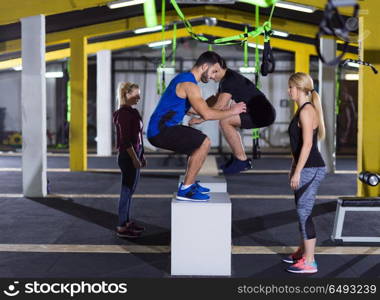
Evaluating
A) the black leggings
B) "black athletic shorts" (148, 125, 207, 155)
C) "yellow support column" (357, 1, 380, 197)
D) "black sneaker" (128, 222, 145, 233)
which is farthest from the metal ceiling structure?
"black athletic shorts" (148, 125, 207, 155)

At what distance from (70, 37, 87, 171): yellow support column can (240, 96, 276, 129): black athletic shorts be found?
743 centimetres

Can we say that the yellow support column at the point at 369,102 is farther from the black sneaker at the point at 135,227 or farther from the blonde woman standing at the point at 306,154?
the blonde woman standing at the point at 306,154

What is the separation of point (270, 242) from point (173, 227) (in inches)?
64.6

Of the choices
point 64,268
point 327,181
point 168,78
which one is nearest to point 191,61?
point 168,78

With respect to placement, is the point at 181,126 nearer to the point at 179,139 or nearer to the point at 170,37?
the point at 179,139

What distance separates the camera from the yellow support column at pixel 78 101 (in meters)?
12.2

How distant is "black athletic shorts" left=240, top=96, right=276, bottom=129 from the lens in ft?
17.5

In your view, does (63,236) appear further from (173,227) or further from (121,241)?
(173,227)

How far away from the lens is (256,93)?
5.35 m

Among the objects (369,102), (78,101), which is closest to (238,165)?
(369,102)

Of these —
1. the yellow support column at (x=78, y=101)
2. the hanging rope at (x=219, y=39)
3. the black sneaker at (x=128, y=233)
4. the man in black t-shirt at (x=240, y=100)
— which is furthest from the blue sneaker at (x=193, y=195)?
the yellow support column at (x=78, y=101)

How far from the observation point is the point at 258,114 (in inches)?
211

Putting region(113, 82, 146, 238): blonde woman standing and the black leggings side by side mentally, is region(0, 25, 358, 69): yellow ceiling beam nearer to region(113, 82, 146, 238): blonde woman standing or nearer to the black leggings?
region(113, 82, 146, 238): blonde woman standing

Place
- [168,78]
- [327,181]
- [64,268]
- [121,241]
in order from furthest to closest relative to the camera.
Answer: [168,78], [327,181], [121,241], [64,268]
